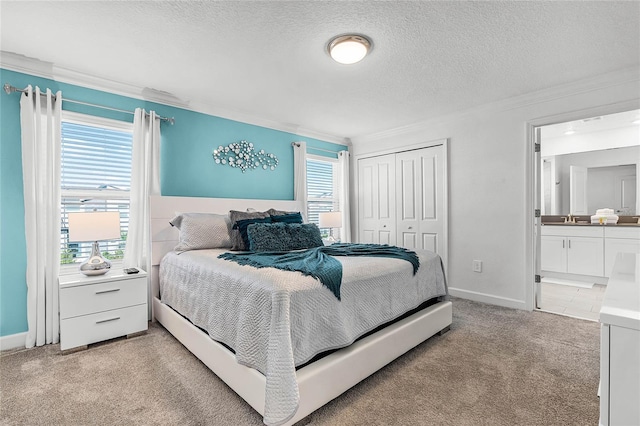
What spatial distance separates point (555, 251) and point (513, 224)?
2.01 meters

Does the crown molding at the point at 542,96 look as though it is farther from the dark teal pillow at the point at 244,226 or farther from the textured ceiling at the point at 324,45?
the dark teal pillow at the point at 244,226

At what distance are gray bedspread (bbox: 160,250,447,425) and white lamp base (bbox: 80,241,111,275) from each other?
0.64 metres

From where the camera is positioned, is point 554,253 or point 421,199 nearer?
point 421,199

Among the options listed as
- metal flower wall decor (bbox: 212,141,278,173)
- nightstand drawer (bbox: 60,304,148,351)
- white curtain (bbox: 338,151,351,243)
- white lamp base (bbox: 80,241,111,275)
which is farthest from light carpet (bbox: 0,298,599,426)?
white curtain (bbox: 338,151,351,243)

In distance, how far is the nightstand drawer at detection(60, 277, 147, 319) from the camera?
239 centimetres

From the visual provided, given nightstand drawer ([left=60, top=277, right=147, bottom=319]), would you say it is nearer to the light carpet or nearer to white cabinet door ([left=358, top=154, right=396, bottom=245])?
the light carpet

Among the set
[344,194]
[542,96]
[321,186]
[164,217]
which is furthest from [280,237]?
[542,96]

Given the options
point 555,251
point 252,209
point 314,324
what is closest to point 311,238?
point 252,209

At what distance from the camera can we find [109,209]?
3.01m

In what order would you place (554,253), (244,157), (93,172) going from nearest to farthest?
(93,172), (244,157), (554,253)

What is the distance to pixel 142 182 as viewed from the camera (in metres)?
3.07

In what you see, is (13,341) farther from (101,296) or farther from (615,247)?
(615,247)

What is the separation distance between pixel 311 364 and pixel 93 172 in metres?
2.75

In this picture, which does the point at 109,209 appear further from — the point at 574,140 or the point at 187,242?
the point at 574,140
